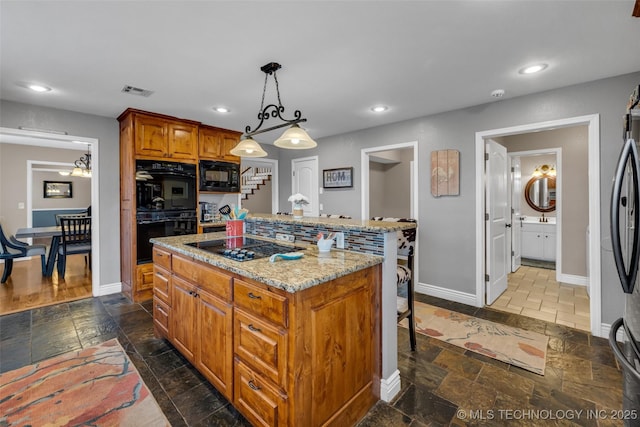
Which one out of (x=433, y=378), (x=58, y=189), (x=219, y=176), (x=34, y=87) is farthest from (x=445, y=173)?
(x=58, y=189)

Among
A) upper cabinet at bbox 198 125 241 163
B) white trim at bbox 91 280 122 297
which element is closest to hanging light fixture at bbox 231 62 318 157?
upper cabinet at bbox 198 125 241 163

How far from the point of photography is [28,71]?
8.06 ft

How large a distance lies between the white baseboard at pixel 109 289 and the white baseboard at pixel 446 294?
13.7 ft


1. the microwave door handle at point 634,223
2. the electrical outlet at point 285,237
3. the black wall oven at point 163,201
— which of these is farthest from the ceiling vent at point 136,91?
the microwave door handle at point 634,223

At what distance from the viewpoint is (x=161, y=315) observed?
97.3 inches

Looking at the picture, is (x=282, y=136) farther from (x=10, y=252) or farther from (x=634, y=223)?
(x=10, y=252)

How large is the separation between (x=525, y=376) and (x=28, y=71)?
15.6ft

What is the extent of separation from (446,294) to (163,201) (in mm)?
3965

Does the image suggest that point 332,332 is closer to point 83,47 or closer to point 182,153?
point 83,47

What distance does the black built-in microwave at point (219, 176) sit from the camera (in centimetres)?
422

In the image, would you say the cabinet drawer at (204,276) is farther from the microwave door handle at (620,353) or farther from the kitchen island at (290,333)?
the microwave door handle at (620,353)

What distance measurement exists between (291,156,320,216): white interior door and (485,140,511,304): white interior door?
2.82 metres

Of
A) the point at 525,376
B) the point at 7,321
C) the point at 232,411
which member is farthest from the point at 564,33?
the point at 7,321

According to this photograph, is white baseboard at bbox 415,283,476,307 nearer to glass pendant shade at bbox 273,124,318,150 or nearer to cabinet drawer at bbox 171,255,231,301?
glass pendant shade at bbox 273,124,318,150
